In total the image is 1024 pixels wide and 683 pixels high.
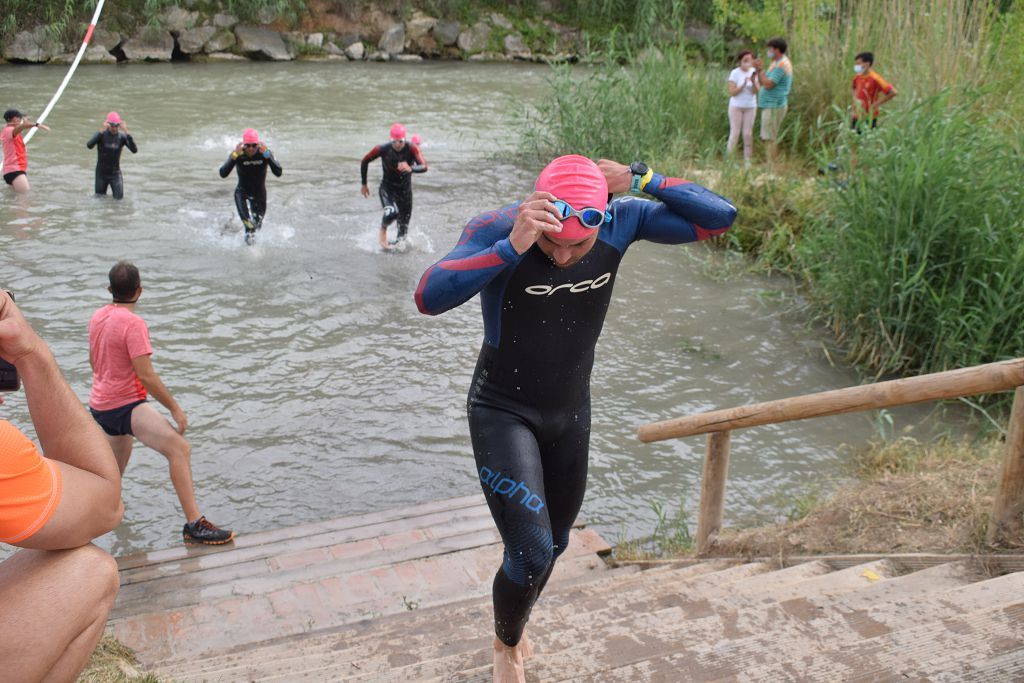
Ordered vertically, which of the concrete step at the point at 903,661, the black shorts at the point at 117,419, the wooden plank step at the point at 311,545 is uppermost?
the concrete step at the point at 903,661

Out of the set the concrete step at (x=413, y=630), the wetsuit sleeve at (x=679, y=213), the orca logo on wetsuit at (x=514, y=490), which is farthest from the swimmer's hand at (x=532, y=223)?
the concrete step at (x=413, y=630)

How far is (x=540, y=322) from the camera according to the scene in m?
3.27

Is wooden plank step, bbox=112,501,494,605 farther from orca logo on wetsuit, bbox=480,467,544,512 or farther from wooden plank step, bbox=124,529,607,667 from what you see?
orca logo on wetsuit, bbox=480,467,544,512

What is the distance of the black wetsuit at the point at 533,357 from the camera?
10.1ft

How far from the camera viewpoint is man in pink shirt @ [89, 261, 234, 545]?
519cm

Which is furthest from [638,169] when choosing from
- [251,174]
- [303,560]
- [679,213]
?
[251,174]

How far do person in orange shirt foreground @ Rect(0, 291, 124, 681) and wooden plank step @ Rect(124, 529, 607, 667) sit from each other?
5.09ft

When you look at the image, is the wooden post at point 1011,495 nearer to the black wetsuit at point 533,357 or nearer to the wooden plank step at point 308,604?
the black wetsuit at point 533,357

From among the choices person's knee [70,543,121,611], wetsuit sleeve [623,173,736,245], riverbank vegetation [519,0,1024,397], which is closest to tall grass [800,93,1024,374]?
riverbank vegetation [519,0,1024,397]

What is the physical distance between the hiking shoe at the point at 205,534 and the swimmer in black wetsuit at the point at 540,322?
2710mm

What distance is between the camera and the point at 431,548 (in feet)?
16.8

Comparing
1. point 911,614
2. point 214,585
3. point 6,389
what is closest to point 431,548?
point 214,585

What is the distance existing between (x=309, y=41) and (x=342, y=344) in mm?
20155

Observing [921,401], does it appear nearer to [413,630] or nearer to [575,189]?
[575,189]
